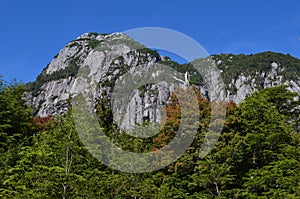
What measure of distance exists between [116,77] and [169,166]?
246ft

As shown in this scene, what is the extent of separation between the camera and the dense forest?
34.4ft

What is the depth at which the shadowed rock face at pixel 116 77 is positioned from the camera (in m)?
78.3

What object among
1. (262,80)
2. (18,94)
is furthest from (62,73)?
(18,94)

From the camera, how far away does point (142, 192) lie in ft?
37.8

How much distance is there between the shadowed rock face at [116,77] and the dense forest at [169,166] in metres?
48.3

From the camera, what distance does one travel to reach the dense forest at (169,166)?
10492 mm

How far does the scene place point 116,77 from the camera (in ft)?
294

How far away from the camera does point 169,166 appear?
617 inches

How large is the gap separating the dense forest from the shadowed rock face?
1902 inches

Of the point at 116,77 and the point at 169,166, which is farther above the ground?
the point at 116,77

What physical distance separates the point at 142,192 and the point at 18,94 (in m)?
13.7

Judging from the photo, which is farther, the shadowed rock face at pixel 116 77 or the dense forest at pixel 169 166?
the shadowed rock face at pixel 116 77

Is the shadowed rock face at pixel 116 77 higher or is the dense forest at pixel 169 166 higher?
the shadowed rock face at pixel 116 77

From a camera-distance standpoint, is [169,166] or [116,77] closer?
[169,166]
